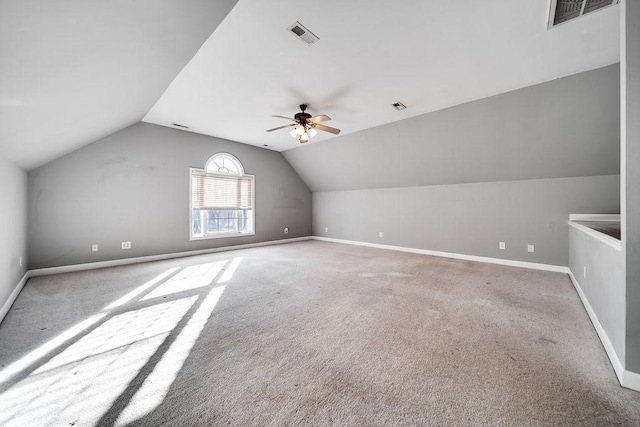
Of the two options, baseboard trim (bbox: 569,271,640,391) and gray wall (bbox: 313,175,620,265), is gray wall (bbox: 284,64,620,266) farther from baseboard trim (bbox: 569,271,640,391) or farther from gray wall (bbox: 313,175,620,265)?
baseboard trim (bbox: 569,271,640,391)

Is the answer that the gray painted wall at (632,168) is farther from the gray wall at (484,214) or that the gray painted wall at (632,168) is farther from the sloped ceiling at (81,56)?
the gray wall at (484,214)

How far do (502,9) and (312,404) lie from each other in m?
3.24

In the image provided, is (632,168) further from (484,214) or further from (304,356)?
(484,214)

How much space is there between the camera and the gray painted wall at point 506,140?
320 centimetres

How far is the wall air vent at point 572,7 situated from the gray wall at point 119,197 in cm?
→ 578

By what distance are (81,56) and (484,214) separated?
6.08 m

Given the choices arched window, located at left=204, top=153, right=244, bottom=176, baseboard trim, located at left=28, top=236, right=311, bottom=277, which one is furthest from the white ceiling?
baseboard trim, located at left=28, top=236, right=311, bottom=277

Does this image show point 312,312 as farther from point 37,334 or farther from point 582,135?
point 582,135

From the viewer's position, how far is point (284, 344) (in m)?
1.90

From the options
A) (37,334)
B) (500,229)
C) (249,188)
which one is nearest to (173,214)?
(249,188)

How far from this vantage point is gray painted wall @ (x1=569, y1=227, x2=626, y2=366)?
5.13 feet

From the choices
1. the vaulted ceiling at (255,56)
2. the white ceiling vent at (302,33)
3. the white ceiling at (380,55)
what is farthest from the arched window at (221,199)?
the white ceiling vent at (302,33)

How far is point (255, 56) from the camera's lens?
8.56 feet

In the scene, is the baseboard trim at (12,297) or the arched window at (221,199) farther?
the arched window at (221,199)
